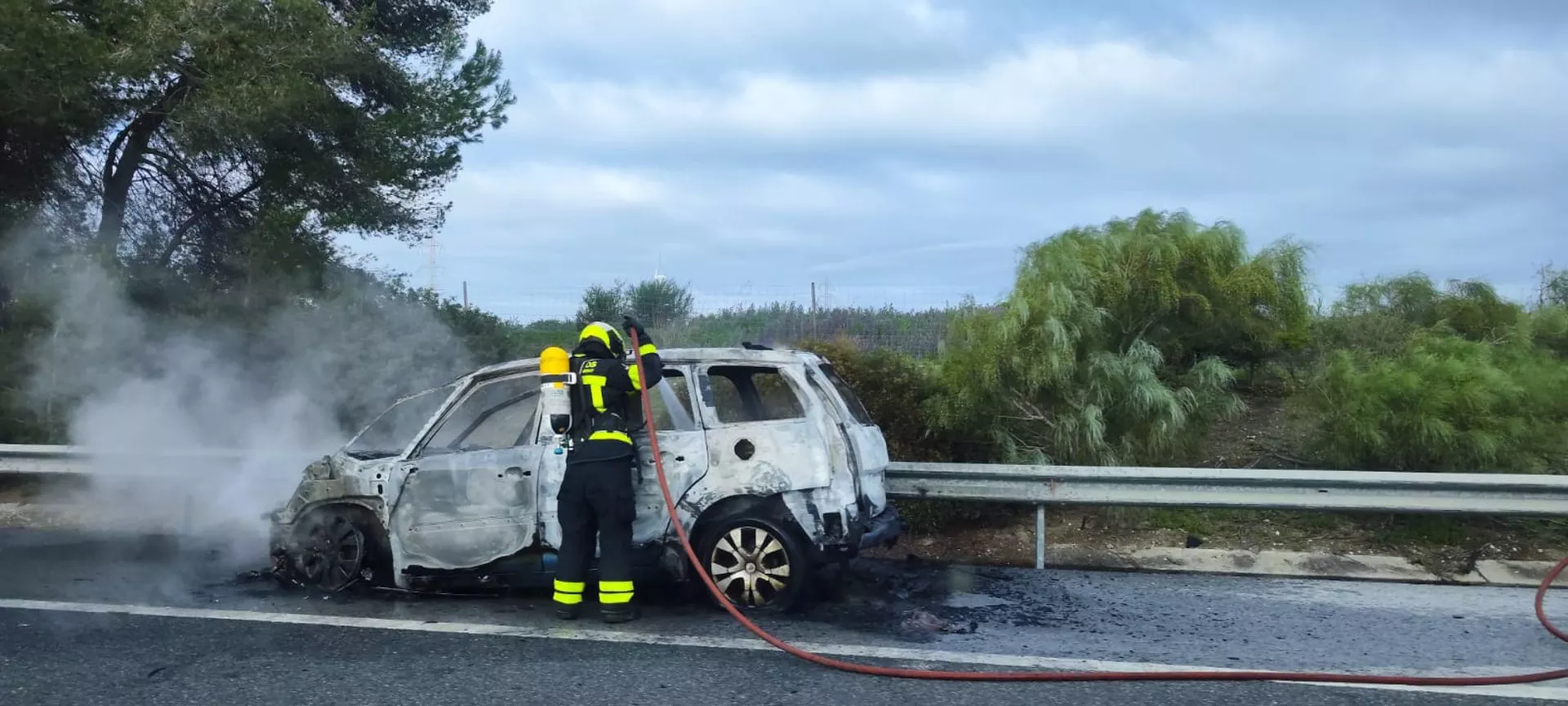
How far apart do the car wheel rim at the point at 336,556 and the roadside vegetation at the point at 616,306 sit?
9.87ft

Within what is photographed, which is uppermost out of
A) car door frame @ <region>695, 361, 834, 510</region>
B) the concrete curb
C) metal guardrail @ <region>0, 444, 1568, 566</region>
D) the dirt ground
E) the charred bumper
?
car door frame @ <region>695, 361, 834, 510</region>

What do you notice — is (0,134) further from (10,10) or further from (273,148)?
(273,148)

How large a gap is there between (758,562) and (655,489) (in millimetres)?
696

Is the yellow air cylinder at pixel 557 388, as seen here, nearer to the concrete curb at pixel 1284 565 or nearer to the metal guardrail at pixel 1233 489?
the metal guardrail at pixel 1233 489

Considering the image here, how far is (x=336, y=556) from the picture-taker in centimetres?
654

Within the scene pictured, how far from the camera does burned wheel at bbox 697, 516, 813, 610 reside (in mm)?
5914

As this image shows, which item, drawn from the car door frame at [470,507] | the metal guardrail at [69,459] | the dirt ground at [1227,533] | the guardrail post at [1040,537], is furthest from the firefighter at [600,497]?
the metal guardrail at [69,459]

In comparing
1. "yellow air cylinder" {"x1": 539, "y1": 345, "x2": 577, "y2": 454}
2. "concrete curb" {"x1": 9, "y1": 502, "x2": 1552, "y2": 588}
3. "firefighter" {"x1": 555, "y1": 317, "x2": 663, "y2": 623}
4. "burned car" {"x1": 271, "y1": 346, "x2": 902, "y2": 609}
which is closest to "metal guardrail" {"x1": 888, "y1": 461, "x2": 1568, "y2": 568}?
"concrete curb" {"x1": 9, "y1": 502, "x2": 1552, "y2": 588}

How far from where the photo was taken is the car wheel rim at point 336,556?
652 centimetres

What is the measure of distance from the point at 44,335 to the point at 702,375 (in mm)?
7195

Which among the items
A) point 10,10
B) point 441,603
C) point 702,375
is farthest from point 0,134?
point 702,375

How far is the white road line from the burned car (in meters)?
0.56

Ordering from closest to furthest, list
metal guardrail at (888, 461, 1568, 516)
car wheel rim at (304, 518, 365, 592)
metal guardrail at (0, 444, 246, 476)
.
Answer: car wheel rim at (304, 518, 365, 592)
metal guardrail at (888, 461, 1568, 516)
metal guardrail at (0, 444, 246, 476)

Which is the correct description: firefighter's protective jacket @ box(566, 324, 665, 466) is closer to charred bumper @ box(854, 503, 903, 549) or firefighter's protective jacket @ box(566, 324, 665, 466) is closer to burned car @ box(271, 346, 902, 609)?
burned car @ box(271, 346, 902, 609)
